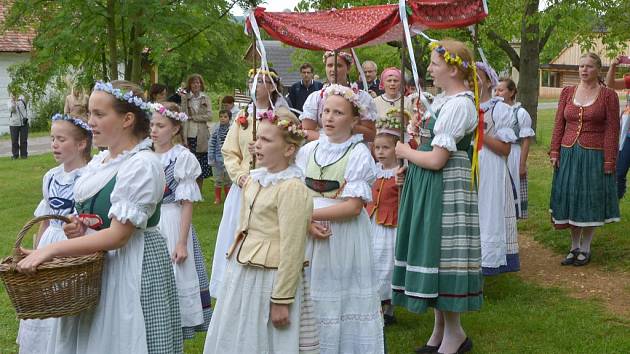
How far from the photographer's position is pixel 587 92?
7.87m

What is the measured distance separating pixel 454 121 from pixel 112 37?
7.22m

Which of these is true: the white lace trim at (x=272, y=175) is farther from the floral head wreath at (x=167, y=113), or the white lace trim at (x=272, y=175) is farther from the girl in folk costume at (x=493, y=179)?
the girl in folk costume at (x=493, y=179)

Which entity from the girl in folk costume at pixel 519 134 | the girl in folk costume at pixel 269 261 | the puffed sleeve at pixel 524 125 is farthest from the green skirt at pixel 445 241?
the puffed sleeve at pixel 524 125

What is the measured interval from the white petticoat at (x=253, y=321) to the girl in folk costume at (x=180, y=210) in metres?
1.49

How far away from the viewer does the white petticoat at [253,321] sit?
3.89m

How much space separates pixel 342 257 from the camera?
189 inches

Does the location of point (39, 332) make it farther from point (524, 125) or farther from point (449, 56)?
point (524, 125)

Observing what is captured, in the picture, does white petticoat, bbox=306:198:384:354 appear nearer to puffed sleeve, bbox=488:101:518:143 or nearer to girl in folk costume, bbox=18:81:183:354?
girl in folk costume, bbox=18:81:183:354

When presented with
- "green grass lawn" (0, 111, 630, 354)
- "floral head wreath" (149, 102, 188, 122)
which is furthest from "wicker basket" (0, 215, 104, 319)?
"green grass lawn" (0, 111, 630, 354)

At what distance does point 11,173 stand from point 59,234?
44.4ft

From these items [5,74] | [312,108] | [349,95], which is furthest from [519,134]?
[5,74]

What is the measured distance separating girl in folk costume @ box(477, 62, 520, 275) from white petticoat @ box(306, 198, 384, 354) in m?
2.14

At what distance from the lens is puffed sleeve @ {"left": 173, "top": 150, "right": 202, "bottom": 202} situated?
17.8ft

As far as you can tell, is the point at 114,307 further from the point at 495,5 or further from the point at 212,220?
the point at 495,5
